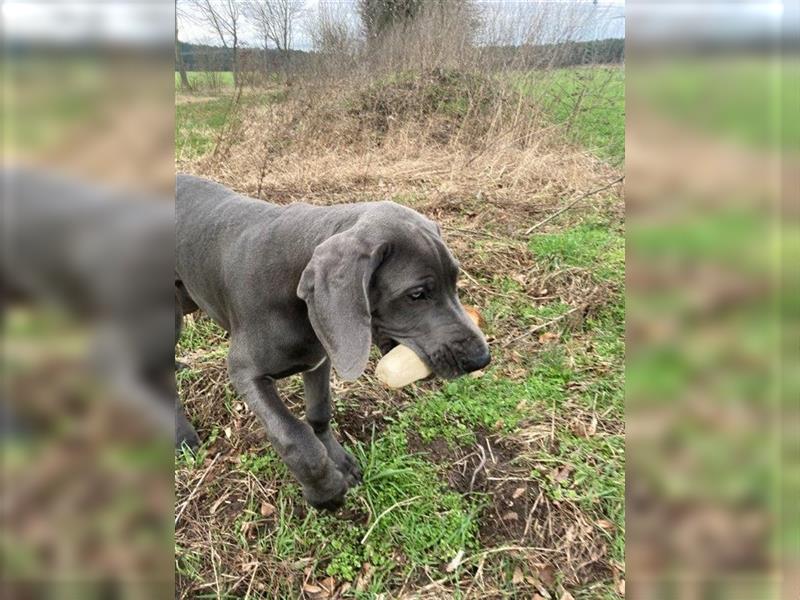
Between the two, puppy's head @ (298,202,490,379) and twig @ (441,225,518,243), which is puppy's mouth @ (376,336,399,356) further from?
twig @ (441,225,518,243)

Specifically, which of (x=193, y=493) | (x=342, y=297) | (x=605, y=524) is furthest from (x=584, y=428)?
(x=193, y=493)

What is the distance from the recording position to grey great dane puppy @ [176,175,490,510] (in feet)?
8.13

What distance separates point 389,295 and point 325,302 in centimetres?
34

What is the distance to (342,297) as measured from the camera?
2.45m

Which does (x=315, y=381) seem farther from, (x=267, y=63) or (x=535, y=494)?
(x=267, y=63)

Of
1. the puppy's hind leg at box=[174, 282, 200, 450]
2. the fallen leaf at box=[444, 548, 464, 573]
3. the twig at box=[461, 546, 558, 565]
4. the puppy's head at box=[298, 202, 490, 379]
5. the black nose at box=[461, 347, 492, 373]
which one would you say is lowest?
the fallen leaf at box=[444, 548, 464, 573]

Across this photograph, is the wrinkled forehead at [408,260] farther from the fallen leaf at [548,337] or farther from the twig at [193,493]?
the fallen leaf at [548,337]

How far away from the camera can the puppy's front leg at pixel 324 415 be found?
10.6 feet

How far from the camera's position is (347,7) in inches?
480
